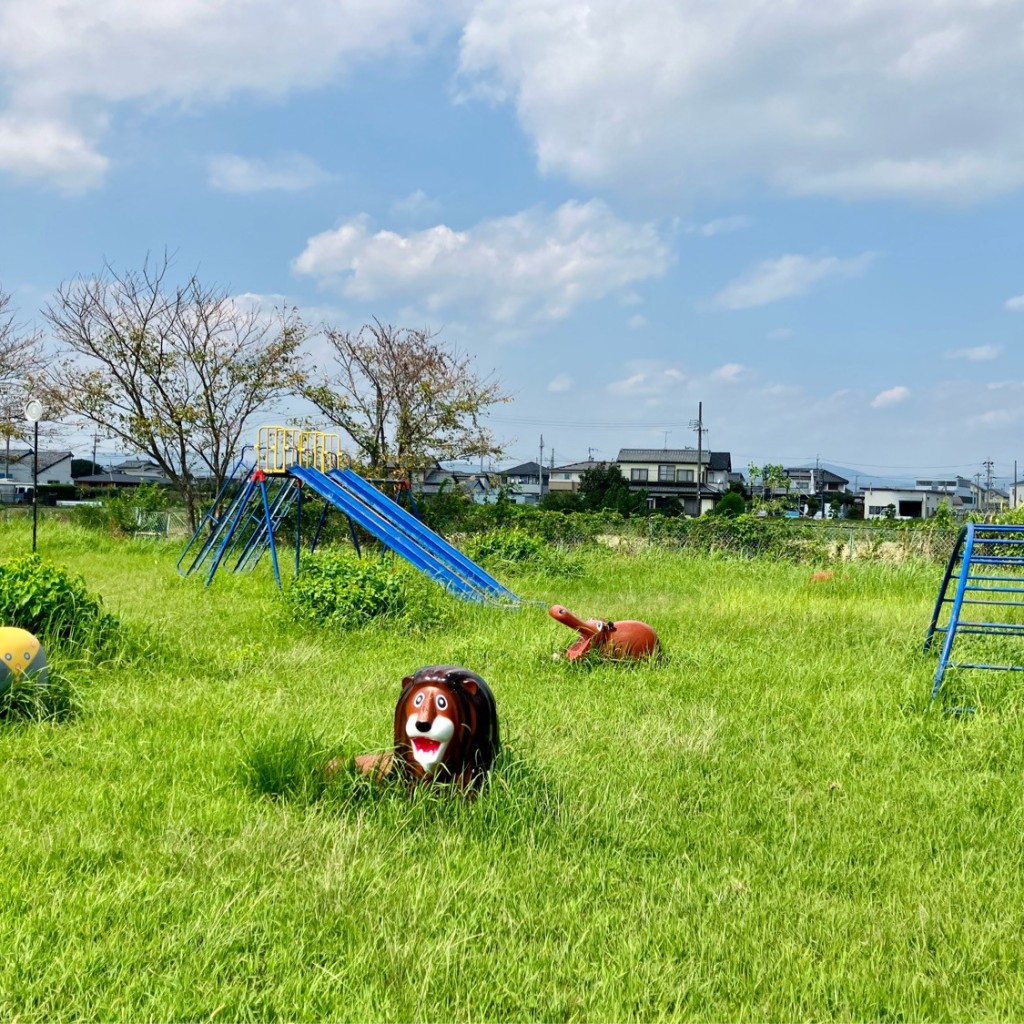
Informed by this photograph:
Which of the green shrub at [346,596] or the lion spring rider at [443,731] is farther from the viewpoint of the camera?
the green shrub at [346,596]

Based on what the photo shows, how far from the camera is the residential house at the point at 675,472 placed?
209ft

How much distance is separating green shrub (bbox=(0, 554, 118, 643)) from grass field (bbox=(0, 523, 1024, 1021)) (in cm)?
48

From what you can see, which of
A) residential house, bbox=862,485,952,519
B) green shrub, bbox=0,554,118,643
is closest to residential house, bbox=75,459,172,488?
residential house, bbox=862,485,952,519

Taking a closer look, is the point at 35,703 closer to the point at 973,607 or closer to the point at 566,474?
the point at 973,607

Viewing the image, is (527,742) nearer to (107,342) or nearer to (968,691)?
(968,691)

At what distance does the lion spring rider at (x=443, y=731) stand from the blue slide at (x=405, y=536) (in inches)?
221

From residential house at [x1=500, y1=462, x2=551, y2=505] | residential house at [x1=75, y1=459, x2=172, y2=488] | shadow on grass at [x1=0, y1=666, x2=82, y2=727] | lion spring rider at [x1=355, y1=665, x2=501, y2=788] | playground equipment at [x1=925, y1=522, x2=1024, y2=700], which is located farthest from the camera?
residential house at [x1=500, y1=462, x2=551, y2=505]

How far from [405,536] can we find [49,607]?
529 cm

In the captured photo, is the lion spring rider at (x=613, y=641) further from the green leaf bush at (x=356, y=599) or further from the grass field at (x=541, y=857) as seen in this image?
the green leaf bush at (x=356, y=599)

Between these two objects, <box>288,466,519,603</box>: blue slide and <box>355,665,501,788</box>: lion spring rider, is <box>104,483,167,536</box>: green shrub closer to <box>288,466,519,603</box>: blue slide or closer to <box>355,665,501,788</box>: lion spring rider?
<box>288,466,519,603</box>: blue slide

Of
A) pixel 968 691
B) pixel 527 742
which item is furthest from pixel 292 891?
pixel 968 691

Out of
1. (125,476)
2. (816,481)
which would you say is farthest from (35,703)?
(816,481)

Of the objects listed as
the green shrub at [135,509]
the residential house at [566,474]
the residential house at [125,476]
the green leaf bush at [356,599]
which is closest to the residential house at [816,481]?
the residential house at [566,474]

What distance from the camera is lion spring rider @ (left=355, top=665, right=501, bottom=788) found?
3.31 metres
